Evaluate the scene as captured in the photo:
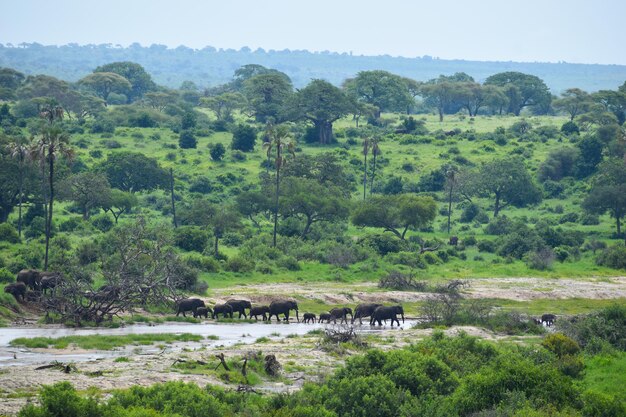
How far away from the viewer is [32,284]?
50125 mm

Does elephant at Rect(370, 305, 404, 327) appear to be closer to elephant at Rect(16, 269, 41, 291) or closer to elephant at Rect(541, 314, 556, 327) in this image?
elephant at Rect(541, 314, 556, 327)

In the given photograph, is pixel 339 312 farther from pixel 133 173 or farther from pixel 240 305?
pixel 133 173

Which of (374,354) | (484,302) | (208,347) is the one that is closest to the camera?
(374,354)

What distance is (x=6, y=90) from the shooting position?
138500 millimetres

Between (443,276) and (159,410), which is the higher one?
(159,410)

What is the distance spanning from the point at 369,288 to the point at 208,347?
22.0 metres

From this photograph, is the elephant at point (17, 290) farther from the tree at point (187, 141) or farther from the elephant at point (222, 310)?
the tree at point (187, 141)

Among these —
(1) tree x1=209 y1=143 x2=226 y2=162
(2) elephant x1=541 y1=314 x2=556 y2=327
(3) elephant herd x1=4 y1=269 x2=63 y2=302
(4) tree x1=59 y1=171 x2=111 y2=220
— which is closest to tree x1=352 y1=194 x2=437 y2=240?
(4) tree x1=59 y1=171 x2=111 y2=220

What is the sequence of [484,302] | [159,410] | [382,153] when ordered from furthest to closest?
[382,153] < [484,302] < [159,410]

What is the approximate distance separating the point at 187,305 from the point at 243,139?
6289 centimetres

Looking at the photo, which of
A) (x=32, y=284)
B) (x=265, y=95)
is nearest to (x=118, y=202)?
(x=32, y=284)

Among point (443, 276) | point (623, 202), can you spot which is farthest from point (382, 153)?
point (443, 276)

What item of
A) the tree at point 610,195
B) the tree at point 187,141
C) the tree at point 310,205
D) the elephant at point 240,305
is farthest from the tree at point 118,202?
the tree at point 610,195

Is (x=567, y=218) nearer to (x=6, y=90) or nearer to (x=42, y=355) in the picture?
(x=42, y=355)
